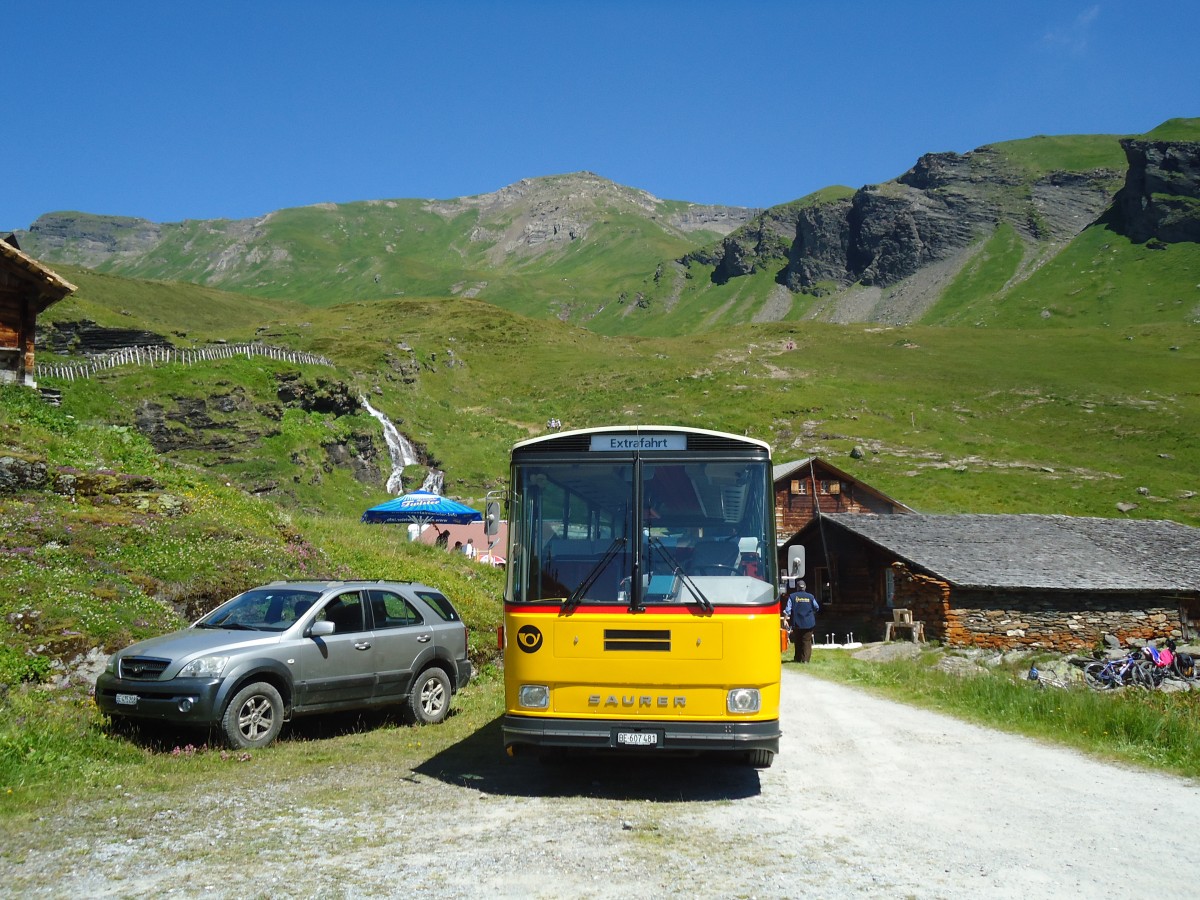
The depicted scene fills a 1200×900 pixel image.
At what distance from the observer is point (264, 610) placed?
11.0 m

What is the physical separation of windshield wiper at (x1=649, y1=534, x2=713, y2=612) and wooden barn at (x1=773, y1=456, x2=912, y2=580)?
4377cm

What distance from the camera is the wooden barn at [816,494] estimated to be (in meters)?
52.2

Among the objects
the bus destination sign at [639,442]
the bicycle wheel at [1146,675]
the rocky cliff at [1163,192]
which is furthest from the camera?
the rocky cliff at [1163,192]

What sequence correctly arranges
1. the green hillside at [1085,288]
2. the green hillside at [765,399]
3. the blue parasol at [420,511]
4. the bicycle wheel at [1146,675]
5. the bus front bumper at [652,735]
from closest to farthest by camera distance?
the bus front bumper at [652,735]
the bicycle wheel at [1146,675]
the blue parasol at [420,511]
the green hillside at [765,399]
the green hillside at [1085,288]

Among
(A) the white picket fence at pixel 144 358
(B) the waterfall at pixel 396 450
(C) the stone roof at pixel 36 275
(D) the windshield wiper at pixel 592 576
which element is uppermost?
(A) the white picket fence at pixel 144 358

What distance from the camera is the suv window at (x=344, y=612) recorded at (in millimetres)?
10969

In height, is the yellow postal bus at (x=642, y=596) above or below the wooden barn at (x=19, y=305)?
below

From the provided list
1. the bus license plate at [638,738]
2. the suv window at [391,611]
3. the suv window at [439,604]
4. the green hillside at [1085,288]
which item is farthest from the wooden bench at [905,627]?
the green hillside at [1085,288]

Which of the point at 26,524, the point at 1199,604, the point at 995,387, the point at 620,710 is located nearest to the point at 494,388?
the point at 995,387

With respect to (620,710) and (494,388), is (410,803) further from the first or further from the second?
(494,388)

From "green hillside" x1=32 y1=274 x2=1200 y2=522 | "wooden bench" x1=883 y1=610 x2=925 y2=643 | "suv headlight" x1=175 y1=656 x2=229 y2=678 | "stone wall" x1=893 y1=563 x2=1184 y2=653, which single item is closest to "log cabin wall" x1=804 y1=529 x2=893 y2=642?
"wooden bench" x1=883 y1=610 x2=925 y2=643

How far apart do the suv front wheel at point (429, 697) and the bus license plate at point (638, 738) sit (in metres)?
4.48

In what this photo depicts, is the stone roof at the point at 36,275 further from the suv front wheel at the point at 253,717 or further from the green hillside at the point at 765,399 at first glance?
the suv front wheel at the point at 253,717

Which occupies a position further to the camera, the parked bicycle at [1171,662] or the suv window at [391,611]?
the parked bicycle at [1171,662]
